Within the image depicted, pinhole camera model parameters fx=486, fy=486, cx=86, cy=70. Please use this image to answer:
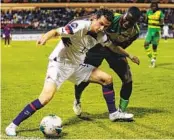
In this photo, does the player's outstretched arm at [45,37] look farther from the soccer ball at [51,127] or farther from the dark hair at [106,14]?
the soccer ball at [51,127]

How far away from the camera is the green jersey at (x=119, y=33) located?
9336 millimetres

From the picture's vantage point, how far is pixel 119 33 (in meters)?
9.44

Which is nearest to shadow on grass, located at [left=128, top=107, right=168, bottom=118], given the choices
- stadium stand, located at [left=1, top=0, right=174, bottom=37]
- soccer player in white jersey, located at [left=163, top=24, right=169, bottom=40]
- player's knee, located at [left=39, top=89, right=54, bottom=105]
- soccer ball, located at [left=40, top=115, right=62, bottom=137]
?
soccer ball, located at [left=40, top=115, right=62, bottom=137]

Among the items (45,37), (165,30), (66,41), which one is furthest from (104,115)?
(165,30)

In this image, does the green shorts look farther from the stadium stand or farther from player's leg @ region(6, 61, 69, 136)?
the stadium stand

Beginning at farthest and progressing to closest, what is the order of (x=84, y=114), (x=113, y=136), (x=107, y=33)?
1. (x=84, y=114)
2. (x=107, y=33)
3. (x=113, y=136)

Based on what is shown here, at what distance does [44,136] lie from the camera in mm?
7930

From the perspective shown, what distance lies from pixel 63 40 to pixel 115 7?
49.3 m

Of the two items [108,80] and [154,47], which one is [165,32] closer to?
[154,47]

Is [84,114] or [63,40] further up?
[63,40]

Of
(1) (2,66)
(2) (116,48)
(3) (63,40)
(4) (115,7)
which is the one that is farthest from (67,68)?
(4) (115,7)

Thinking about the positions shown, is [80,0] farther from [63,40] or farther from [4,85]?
[63,40]

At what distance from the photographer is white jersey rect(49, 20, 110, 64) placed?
7.82 metres

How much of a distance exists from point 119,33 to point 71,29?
1.86 m
